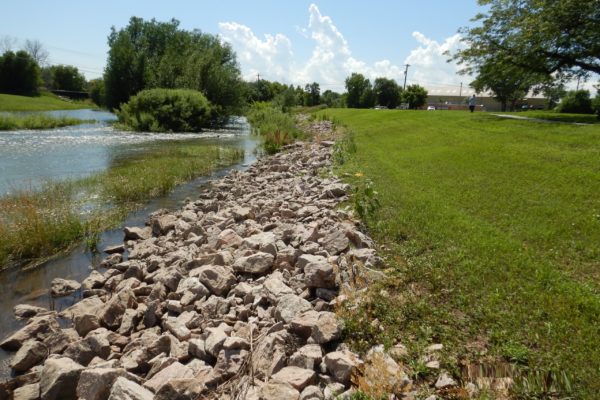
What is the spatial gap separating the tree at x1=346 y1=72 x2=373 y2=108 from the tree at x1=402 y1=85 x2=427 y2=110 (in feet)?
24.5

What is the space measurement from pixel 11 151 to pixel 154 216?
1585 cm

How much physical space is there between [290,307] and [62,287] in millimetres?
4466

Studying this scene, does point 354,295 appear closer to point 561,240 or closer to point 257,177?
point 561,240

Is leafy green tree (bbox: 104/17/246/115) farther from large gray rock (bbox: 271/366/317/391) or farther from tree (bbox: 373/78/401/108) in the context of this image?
large gray rock (bbox: 271/366/317/391)

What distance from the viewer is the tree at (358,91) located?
3270 inches

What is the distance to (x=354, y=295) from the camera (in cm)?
484

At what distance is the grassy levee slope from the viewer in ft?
13.1

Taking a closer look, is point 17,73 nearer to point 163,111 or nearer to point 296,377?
point 163,111

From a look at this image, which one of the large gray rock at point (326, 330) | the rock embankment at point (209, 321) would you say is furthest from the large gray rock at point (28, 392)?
the large gray rock at point (326, 330)

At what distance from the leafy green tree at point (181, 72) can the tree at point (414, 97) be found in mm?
36596

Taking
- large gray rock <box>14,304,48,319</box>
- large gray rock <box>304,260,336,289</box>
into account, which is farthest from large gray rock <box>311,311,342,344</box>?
large gray rock <box>14,304,48,319</box>

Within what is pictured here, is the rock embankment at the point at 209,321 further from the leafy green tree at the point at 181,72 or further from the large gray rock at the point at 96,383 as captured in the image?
the leafy green tree at the point at 181,72

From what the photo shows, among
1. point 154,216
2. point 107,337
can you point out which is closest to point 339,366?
point 107,337

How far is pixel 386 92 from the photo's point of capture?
84375 millimetres
